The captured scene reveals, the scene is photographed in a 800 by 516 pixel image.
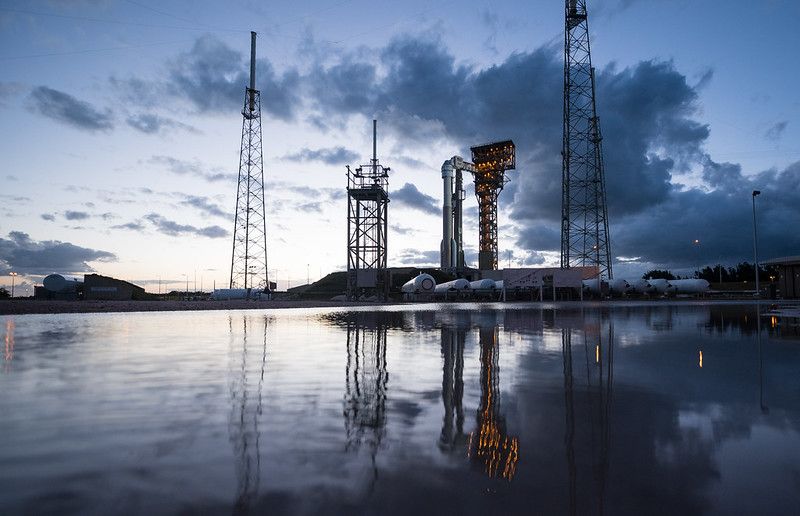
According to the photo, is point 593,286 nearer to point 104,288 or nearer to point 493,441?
point 493,441

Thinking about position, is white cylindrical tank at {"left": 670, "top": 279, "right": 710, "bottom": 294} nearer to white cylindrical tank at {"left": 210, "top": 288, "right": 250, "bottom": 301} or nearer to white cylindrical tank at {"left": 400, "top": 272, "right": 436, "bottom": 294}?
white cylindrical tank at {"left": 400, "top": 272, "right": 436, "bottom": 294}

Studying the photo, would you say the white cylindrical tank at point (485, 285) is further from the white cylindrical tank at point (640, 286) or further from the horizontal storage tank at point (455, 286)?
the white cylindrical tank at point (640, 286)

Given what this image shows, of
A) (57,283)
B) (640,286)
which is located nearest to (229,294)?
(57,283)

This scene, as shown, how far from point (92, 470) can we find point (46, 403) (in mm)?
3046

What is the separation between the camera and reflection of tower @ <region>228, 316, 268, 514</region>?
3.55 metres

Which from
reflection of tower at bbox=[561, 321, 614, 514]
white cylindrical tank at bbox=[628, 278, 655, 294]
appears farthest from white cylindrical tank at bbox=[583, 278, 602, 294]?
reflection of tower at bbox=[561, 321, 614, 514]

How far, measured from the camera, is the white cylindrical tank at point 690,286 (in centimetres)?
7956

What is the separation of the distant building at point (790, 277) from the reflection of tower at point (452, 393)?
6178cm

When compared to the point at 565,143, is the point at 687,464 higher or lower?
lower

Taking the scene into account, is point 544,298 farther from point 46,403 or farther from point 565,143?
point 46,403

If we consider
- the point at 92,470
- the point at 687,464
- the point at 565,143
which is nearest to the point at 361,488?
the point at 92,470

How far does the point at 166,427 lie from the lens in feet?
17.1

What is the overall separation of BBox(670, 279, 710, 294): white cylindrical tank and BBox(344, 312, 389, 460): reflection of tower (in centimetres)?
8122

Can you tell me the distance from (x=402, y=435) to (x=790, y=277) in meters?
69.9
